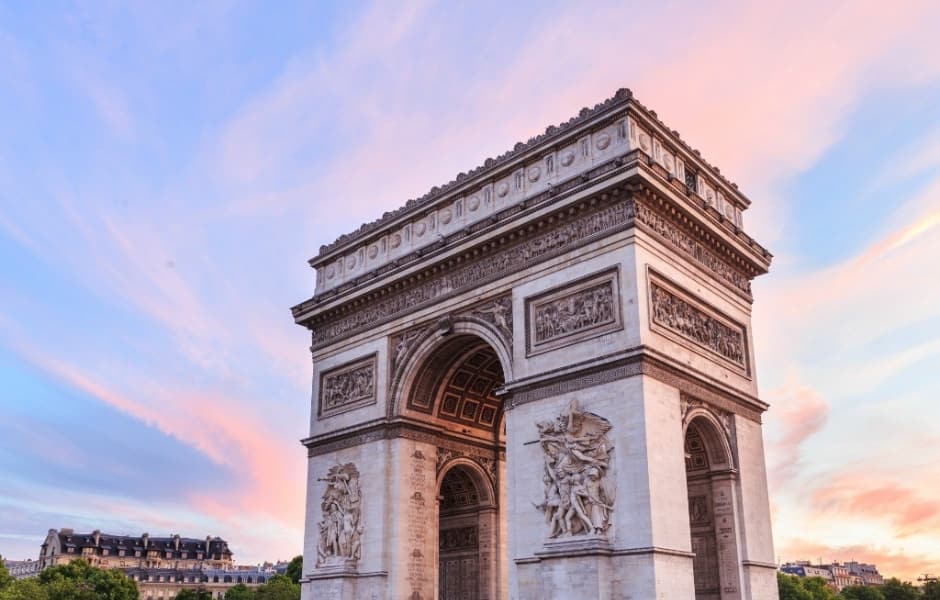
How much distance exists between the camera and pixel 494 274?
24.5m

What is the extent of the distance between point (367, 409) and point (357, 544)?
12.6 feet

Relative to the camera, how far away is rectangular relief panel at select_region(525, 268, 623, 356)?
21391 mm

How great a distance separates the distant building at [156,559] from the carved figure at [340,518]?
3208 inches

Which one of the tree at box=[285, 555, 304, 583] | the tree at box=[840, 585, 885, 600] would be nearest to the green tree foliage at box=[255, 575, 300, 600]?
the tree at box=[285, 555, 304, 583]

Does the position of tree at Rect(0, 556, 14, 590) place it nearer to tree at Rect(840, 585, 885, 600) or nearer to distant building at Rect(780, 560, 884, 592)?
tree at Rect(840, 585, 885, 600)

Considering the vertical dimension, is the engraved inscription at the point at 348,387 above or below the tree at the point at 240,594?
above

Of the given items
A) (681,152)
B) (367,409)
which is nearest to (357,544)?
(367,409)

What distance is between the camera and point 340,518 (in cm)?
2639

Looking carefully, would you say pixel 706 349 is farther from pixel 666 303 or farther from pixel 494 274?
pixel 494 274

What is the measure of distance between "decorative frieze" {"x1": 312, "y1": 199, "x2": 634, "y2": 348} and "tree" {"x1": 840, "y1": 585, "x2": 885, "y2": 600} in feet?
212

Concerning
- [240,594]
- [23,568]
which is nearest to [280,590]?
[240,594]

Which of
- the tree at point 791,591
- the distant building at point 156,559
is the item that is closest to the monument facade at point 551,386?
the tree at point 791,591

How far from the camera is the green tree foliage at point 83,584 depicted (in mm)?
60188

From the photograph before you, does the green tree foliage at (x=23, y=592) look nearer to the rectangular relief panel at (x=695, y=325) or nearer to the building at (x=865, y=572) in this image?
the rectangular relief panel at (x=695, y=325)
